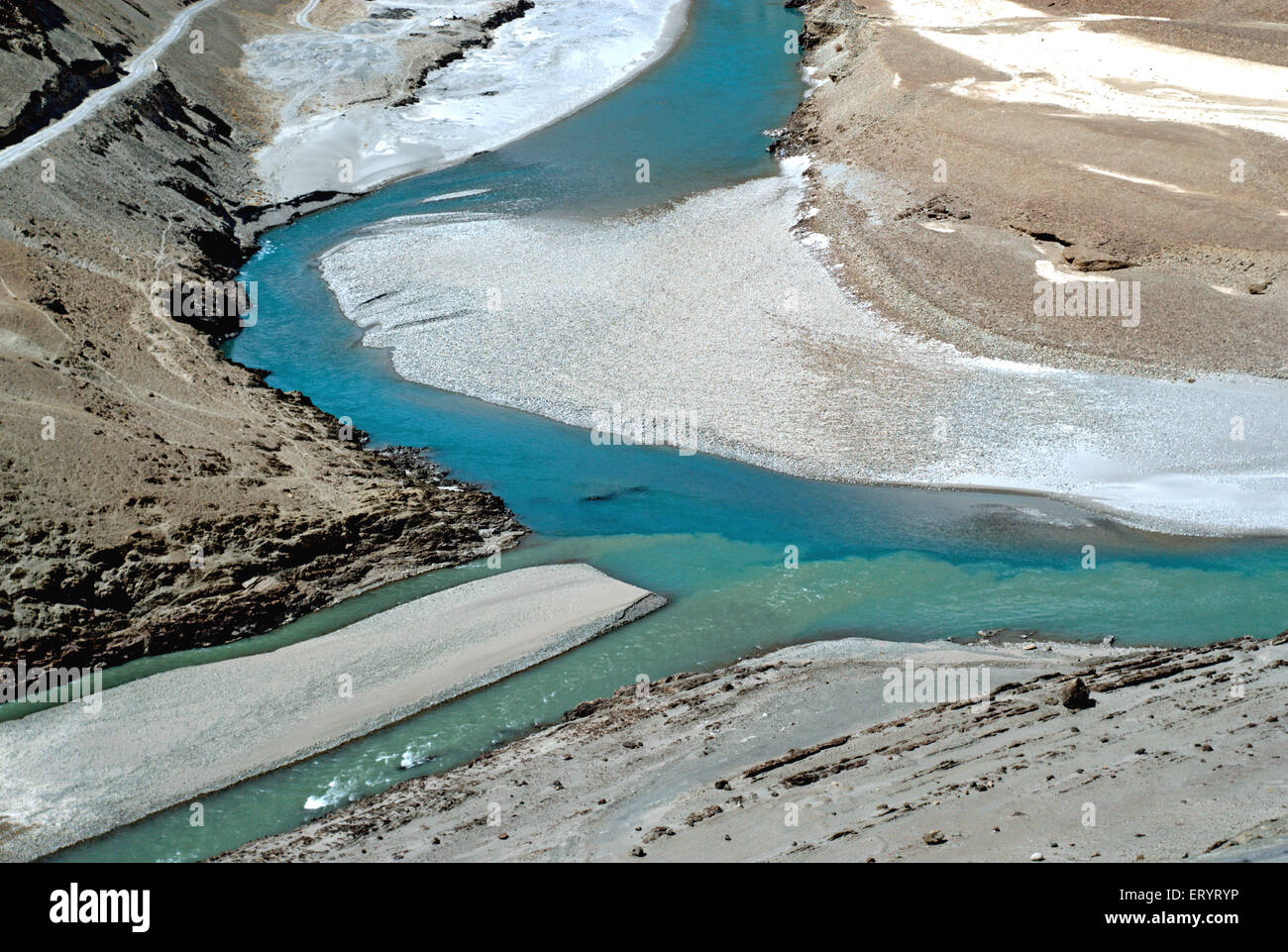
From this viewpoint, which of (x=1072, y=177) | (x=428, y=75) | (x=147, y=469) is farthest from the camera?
(x=428, y=75)

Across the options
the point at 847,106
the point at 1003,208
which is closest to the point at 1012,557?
the point at 1003,208

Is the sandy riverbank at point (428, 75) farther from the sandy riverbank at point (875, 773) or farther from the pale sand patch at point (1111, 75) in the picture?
the sandy riverbank at point (875, 773)

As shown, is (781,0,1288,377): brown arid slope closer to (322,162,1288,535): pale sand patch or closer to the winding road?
(322,162,1288,535): pale sand patch

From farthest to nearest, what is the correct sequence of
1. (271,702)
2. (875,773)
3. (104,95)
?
1. (104,95)
2. (271,702)
3. (875,773)

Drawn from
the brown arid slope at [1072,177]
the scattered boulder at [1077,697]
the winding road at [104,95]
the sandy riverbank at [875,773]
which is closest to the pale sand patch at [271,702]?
the sandy riverbank at [875,773]

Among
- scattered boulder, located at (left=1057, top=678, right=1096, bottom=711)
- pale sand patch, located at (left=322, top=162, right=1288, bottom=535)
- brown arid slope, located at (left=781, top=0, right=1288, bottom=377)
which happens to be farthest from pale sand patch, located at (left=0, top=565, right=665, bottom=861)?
brown arid slope, located at (left=781, top=0, right=1288, bottom=377)

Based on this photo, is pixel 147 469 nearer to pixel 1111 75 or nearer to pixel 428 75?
pixel 1111 75

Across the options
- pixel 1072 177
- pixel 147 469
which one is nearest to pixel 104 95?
pixel 147 469
